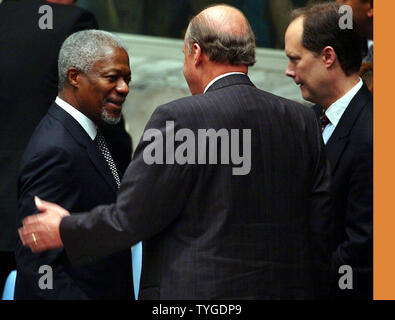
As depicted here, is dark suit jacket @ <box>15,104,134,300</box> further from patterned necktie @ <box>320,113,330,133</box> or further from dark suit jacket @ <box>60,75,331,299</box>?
patterned necktie @ <box>320,113,330,133</box>

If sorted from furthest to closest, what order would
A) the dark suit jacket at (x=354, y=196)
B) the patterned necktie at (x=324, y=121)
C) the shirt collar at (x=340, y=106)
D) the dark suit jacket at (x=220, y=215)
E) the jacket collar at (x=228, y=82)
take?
the patterned necktie at (x=324, y=121)
the shirt collar at (x=340, y=106)
the dark suit jacket at (x=354, y=196)
the jacket collar at (x=228, y=82)
the dark suit jacket at (x=220, y=215)

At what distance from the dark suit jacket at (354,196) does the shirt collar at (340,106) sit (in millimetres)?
43

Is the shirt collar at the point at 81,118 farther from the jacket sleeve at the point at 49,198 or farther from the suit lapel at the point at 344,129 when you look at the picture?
the suit lapel at the point at 344,129

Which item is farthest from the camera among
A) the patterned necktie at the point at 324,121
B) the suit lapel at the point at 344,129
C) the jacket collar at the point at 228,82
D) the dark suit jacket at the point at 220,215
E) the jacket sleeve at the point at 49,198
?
the patterned necktie at the point at 324,121

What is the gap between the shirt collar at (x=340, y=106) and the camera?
4.31m

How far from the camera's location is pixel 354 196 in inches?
162

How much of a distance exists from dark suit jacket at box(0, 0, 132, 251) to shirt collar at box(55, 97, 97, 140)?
705 mm

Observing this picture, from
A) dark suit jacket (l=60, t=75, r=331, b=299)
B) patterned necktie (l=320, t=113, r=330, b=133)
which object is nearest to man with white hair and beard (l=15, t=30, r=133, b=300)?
dark suit jacket (l=60, t=75, r=331, b=299)

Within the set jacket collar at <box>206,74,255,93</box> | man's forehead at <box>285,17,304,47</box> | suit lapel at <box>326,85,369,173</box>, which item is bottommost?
suit lapel at <box>326,85,369,173</box>

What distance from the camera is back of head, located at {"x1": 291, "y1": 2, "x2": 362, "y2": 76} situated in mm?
4332

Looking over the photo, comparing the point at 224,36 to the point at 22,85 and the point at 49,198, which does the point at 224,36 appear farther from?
the point at 22,85

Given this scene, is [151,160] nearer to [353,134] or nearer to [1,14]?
[353,134]

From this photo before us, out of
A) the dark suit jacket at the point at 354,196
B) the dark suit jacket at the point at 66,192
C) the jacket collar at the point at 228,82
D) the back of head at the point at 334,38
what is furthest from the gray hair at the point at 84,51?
the dark suit jacket at the point at 354,196
